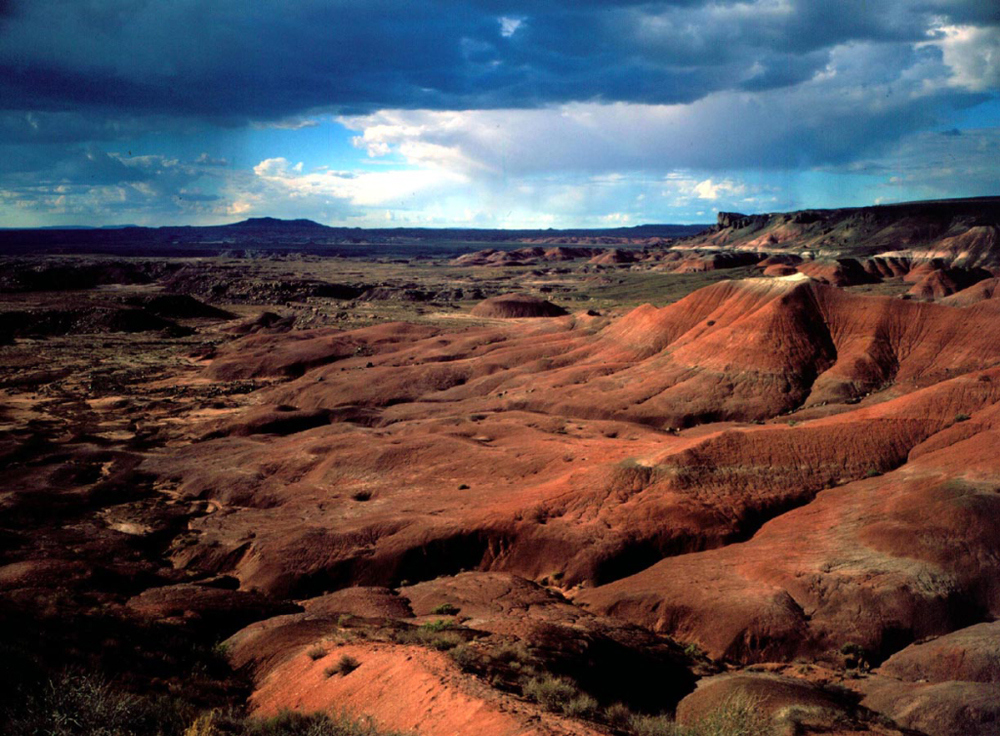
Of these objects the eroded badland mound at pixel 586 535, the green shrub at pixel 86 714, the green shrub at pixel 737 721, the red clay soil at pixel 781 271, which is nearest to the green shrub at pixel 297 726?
the green shrub at pixel 86 714

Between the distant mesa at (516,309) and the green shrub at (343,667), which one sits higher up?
the distant mesa at (516,309)

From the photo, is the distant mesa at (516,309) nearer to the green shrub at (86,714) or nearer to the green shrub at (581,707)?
the green shrub at (581,707)

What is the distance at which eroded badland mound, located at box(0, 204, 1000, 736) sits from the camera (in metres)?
15.3

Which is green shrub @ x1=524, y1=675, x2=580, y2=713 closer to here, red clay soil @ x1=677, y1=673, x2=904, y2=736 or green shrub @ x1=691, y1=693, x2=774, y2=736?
green shrub @ x1=691, y1=693, x2=774, y2=736

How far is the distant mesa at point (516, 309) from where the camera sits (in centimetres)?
11031

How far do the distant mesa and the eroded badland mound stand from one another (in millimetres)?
52360

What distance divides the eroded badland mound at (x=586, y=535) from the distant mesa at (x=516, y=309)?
52.4 metres

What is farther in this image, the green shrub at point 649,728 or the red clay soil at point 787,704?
the red clay soil at point 787,704

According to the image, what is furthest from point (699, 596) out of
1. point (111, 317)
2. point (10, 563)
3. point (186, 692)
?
point (111, 317)

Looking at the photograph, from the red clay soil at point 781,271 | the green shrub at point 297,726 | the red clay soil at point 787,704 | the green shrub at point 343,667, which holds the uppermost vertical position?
the red clay soil at point 781,271

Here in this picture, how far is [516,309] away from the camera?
367 ft

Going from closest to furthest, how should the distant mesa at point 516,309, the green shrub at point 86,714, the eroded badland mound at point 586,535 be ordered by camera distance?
1. the green shrub at point 86,714
2. the eroded badland mound at point 586,535
3. the distant mesa at point 516,309

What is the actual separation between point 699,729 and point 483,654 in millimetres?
4878

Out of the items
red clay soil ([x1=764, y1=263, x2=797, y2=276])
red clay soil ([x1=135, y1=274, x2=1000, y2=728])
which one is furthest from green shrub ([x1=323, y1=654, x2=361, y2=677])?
red clay soil ([x1=764, y1=263, x2=797, y2=276])
